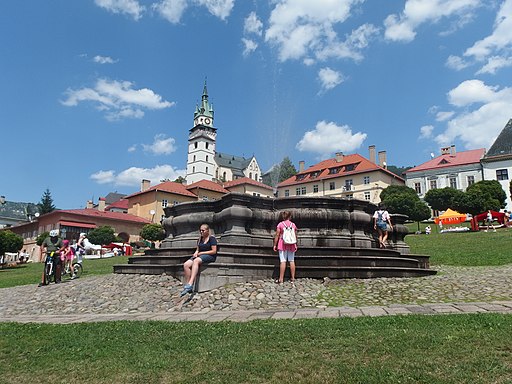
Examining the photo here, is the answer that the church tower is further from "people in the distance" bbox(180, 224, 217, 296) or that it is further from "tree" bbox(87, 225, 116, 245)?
"people in the distance" bbox(180, 224, 217, 296)

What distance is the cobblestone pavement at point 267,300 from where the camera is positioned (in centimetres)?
692

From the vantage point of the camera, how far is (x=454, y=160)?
64875 mm

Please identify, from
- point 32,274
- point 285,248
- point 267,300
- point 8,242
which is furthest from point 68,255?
point 8,242

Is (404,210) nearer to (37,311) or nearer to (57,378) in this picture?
(37,311)

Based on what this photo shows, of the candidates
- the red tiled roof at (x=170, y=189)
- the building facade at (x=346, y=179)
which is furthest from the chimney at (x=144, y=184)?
the building facade at (x=346, y=179)

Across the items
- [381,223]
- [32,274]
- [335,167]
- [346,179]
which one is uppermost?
[335,167]

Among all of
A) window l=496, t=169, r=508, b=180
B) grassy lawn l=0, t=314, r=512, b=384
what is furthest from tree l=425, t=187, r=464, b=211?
grassy lawn l=0, t=314, r=512, b=384

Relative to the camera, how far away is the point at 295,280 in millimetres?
9570

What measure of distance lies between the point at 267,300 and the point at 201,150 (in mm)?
110589

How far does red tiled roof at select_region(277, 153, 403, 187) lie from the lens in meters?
68.2

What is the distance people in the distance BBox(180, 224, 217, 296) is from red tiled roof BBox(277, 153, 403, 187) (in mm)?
59396

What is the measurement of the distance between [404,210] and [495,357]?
45676 millimetres

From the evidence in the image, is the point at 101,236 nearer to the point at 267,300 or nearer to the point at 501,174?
the point at 267,300

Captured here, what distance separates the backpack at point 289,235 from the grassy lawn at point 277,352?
3.61m
